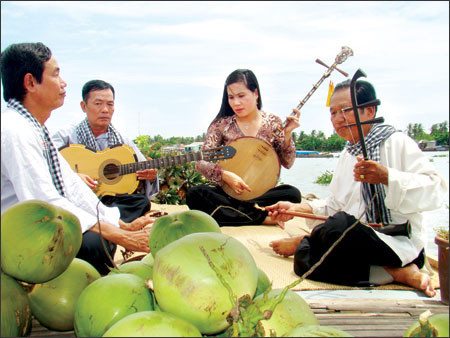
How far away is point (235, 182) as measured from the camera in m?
3.58

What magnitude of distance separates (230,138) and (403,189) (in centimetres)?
223

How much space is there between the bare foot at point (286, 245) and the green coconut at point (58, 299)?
213cm

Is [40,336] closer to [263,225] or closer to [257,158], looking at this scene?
[257,158]

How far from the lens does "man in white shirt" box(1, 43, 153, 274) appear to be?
92 cm

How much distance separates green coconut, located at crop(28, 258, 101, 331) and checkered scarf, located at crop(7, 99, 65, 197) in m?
0.37

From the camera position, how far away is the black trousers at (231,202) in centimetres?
406

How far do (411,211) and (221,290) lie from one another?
162 centimetres

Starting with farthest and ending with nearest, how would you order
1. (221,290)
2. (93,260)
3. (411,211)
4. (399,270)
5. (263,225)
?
(263,225), (399,270), (411,211), (93,260), (221,290)

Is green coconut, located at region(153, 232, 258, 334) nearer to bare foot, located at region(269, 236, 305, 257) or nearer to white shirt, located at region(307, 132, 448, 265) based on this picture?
white shirt, located at region(307, 132, 448, 265)

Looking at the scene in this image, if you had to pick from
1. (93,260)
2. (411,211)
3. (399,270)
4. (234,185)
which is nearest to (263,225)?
(234,185)

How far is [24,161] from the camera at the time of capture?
0.96m

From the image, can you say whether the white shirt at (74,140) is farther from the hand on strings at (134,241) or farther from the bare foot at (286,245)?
the hand on strings at (134,241)

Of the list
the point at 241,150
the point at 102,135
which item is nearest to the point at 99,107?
the point at 102,135

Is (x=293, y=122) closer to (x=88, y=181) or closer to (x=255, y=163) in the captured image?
(x=255, y=163)
